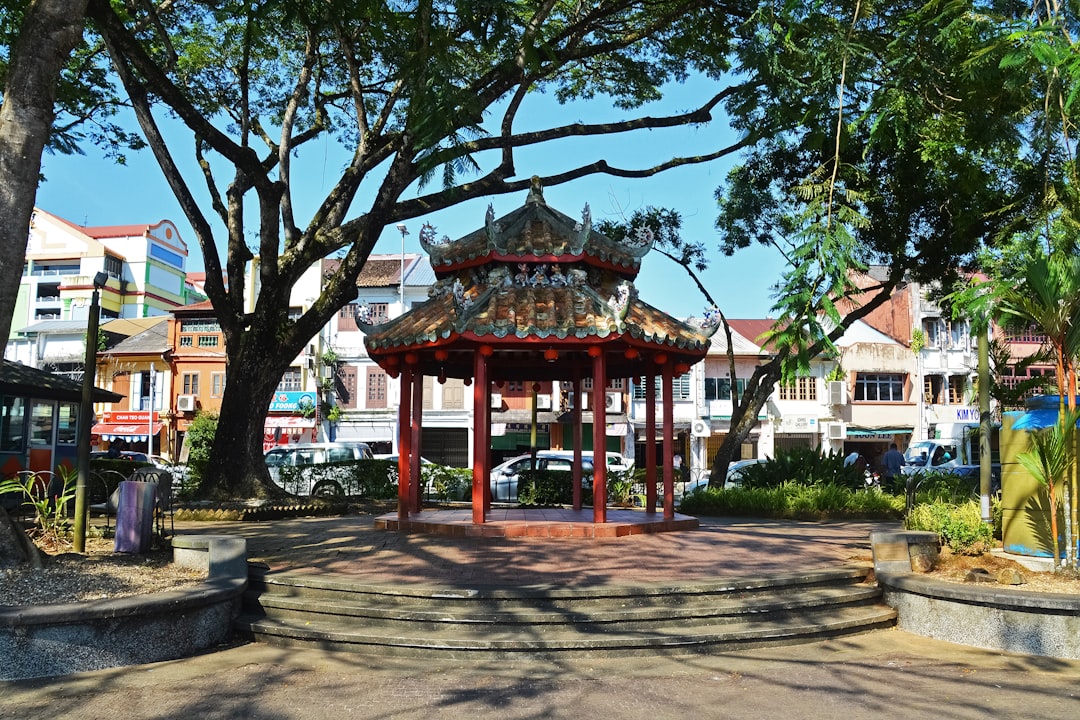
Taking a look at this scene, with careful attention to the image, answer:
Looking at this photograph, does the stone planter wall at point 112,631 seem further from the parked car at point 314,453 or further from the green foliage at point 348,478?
the parked car at point 314,453

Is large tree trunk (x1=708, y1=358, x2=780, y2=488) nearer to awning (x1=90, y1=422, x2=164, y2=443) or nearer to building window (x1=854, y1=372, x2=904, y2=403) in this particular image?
building window (x1=854, y1=372, x2=904, y2=403)

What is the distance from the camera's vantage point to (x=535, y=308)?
37.5 ft

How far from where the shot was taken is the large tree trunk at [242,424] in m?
15.7

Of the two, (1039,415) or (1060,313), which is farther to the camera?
(1039,415)

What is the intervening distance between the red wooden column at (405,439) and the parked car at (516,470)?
237 inches

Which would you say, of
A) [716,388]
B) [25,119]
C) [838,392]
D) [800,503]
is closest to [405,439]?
[25,119]

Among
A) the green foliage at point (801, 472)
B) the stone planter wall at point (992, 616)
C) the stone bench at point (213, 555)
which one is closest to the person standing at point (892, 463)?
the green foliage at point (801, 472)

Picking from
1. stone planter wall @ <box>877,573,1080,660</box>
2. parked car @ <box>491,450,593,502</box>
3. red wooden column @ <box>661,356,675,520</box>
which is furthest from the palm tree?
parked car @ <box>491,450,593,502</box>

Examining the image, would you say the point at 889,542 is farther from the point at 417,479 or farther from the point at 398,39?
the point at 398,39

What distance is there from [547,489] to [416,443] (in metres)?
5.89

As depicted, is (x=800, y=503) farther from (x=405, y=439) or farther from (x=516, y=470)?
(x=405, y=439)

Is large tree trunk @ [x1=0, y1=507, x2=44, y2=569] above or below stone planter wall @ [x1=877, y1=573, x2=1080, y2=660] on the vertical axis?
above

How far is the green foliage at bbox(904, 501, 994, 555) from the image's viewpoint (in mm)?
9477

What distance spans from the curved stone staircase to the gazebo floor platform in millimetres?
3278
